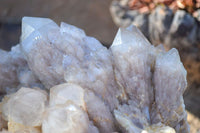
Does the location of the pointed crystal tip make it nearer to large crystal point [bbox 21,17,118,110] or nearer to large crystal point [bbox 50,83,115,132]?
large crystal point [bbox 21,17,118,110]

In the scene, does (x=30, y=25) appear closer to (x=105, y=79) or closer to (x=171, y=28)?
(x=105, y=79)

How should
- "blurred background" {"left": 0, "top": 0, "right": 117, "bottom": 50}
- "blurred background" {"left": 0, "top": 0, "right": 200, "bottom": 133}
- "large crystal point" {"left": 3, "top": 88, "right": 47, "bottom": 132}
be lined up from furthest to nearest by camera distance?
"blurred background" {"left": 0, "top": 0, "right": 117, "bottom": 50}, "blurred background" {"left": 0, "top": 0, "right": 200, "bottom": 133}, "large crystal point" {"left": 3, "top": 88, "right": 47, "bottom": 132}

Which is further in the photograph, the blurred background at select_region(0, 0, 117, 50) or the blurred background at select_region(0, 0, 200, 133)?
the blurred background at select_region(0, 0, 117, 50)

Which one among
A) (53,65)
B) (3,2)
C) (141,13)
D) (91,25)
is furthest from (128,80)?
(3,2)

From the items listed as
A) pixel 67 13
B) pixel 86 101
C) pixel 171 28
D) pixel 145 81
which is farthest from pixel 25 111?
pixel 67 13

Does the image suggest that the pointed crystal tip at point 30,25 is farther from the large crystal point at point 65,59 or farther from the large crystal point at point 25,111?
the large crystal point at point 25,111

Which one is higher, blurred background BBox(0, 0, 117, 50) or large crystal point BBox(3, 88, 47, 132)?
large crystal point BBox(3, 88, 47, 132)

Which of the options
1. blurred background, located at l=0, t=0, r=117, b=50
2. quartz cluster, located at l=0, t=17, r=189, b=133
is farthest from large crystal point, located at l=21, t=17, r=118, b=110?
blurred background, located at l=0, t=0, r=117, b=50

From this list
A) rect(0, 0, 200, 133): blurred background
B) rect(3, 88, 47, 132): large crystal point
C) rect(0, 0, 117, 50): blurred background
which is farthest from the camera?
rect(0, 0, 117, 50): blurred background

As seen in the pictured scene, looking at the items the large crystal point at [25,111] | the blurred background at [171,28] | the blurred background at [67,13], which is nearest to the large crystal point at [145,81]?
the large crystal point at [25,111]
